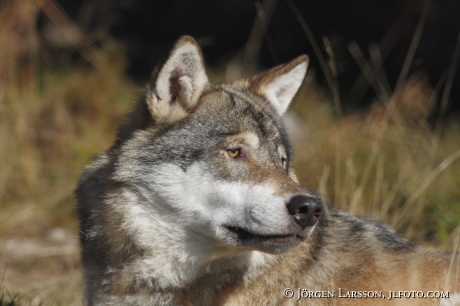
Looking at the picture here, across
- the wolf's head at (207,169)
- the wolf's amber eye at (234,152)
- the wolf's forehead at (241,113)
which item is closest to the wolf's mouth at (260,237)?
the wolf's head at (207,169)

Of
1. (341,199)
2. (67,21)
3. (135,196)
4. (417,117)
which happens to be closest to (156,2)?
(67,21)

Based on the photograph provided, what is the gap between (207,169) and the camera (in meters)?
3.78

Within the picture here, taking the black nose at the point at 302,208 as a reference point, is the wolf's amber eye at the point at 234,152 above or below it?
above

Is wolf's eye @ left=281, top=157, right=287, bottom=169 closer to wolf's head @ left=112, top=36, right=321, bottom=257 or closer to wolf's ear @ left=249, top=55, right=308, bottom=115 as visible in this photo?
wolf's head @ left=112, top=36, right=321, bottom=257

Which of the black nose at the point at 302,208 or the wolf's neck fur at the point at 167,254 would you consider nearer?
the black nose at the point at 302,208

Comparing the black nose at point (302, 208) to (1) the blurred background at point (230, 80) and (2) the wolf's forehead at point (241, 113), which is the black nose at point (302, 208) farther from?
(1) the blurred background at point (230, 80)

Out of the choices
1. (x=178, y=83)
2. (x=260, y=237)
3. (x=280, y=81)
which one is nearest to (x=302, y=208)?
(x=260, y=237)

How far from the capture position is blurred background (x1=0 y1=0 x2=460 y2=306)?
634 centimetres

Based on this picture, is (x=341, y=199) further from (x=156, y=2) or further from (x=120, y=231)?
(x=156, y=2)

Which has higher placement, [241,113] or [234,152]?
[241,113]

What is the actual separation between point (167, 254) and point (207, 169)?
2.01 ft

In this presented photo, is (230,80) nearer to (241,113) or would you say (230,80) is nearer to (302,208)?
(241,113)

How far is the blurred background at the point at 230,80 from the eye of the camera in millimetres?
6344

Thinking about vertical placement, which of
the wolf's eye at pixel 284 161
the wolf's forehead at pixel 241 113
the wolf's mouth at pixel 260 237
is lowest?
the wolf's mouth at pixel 260 237
